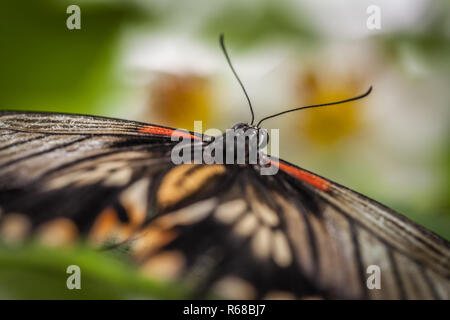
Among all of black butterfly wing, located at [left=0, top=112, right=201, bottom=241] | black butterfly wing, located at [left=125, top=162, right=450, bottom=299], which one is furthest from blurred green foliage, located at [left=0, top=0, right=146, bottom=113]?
black butterfly wing, located at [left=125, top=162, right=450, bottom=299]

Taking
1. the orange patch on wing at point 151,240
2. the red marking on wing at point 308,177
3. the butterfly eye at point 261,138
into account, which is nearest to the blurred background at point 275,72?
the butterfly eye at point 261,138

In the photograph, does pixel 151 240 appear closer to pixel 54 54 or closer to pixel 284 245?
pixel 284 245

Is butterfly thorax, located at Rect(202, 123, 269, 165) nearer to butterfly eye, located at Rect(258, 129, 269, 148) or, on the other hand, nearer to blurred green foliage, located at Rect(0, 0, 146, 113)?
butterfly eye, located at Rect(258, 129, 269, 148)

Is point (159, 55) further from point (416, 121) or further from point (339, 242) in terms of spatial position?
point (339, 242)

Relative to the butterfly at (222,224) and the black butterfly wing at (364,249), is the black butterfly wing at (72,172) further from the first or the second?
the black butterfly wing at (364,249)

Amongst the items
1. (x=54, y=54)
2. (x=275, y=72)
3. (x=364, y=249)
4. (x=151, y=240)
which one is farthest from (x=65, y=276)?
(x=275, y=72)
